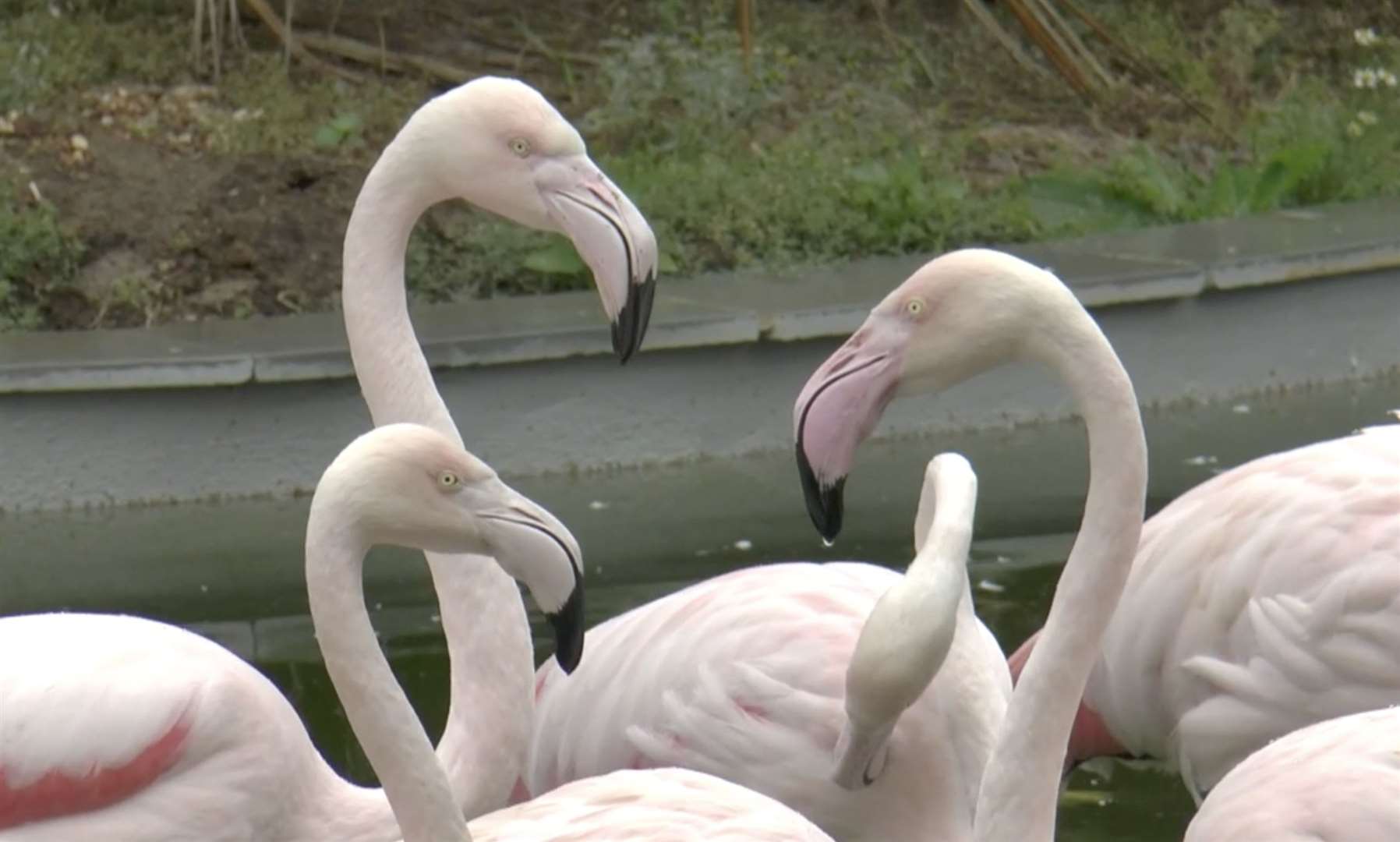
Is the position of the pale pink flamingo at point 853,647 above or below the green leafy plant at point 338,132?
above

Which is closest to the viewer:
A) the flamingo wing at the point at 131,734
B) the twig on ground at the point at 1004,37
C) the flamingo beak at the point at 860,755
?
the flamingo wing at the point at 131,734

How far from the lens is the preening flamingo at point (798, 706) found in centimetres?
324

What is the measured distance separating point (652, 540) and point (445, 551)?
127 inches

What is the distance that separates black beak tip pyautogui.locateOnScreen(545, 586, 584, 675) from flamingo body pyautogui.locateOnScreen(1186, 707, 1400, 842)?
80 cm

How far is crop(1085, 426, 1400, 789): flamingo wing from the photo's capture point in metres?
3.35

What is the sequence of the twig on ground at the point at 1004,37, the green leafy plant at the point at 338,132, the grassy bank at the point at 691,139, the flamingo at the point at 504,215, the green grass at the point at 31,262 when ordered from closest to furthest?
the flamingo at the point at 504,215, the green grass at the point at 31,262, the grassy bank at the point at 691,139, the green leafy plant at the point at 338,132, the twig on ground at the point at 1004,37

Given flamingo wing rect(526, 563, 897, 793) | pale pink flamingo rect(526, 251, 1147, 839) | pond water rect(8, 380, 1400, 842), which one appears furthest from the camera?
pond water rect(8, 380, 1400, 842)

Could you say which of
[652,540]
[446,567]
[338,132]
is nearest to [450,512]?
[446,567]

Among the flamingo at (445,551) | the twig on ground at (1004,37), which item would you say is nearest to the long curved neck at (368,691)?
the flamingo at (445,551)

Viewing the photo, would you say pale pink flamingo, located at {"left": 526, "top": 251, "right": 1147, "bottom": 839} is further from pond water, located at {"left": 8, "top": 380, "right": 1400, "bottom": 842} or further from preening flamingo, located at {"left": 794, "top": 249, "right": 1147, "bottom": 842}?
pond water, located at {"left": 8, "top": 380, "right": 1400, "bottom": 842}

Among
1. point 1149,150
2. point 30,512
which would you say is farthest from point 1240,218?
point 30,512

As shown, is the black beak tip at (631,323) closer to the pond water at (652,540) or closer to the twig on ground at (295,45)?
the pond water at (652,540)

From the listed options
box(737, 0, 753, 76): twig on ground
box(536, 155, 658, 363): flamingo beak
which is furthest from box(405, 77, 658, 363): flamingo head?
box(737, 0, 753, 76): twig on ground

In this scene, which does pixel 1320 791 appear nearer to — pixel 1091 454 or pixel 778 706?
pixel 1091 454
